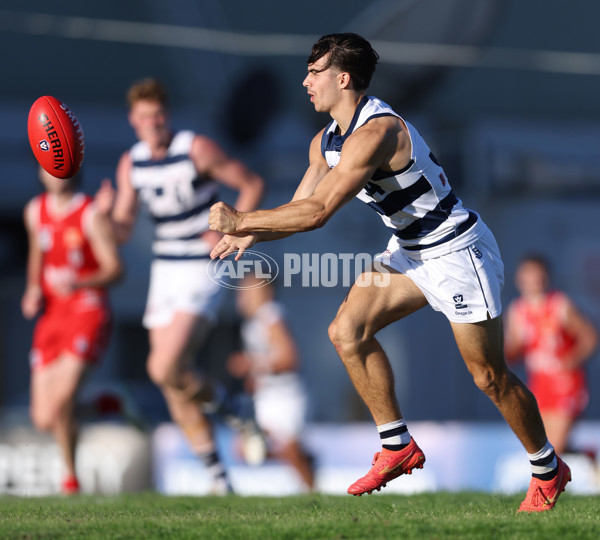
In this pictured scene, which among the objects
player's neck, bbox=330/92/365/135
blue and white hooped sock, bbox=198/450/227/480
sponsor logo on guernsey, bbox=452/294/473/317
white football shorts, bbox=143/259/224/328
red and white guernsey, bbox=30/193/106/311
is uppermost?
player's neck, bbox=330/92/365/135

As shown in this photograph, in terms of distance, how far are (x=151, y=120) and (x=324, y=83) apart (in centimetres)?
273

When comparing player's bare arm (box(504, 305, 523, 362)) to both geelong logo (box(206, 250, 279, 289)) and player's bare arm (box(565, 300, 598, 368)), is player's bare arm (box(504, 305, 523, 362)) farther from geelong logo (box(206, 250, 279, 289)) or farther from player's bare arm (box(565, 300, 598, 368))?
geelong logo (box(206, 250, 279, 289))

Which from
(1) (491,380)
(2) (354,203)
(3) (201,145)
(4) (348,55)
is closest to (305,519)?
(1) (491,380)

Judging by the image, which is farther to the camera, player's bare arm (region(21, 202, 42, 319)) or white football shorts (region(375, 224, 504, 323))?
player's bare arm (region(21, 202, 42, 319))

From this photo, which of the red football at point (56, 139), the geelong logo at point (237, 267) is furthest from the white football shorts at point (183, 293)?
the red football at point (56, 139)

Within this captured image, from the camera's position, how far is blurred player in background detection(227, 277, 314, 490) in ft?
35.2

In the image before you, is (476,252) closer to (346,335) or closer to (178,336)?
(346,335)

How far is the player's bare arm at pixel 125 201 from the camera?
8.16 m

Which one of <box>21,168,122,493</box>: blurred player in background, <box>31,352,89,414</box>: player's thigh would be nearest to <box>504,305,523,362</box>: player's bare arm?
<box>21,168,122,493</box>: blurred player in background

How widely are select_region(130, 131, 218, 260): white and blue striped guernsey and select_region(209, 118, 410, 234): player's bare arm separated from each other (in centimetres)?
292

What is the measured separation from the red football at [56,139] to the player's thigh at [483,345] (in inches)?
105

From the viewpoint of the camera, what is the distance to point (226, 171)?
7969mm

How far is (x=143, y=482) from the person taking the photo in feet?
34.8

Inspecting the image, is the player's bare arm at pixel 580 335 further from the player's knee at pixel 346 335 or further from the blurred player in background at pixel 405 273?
the player's knee at pixel 346 335
